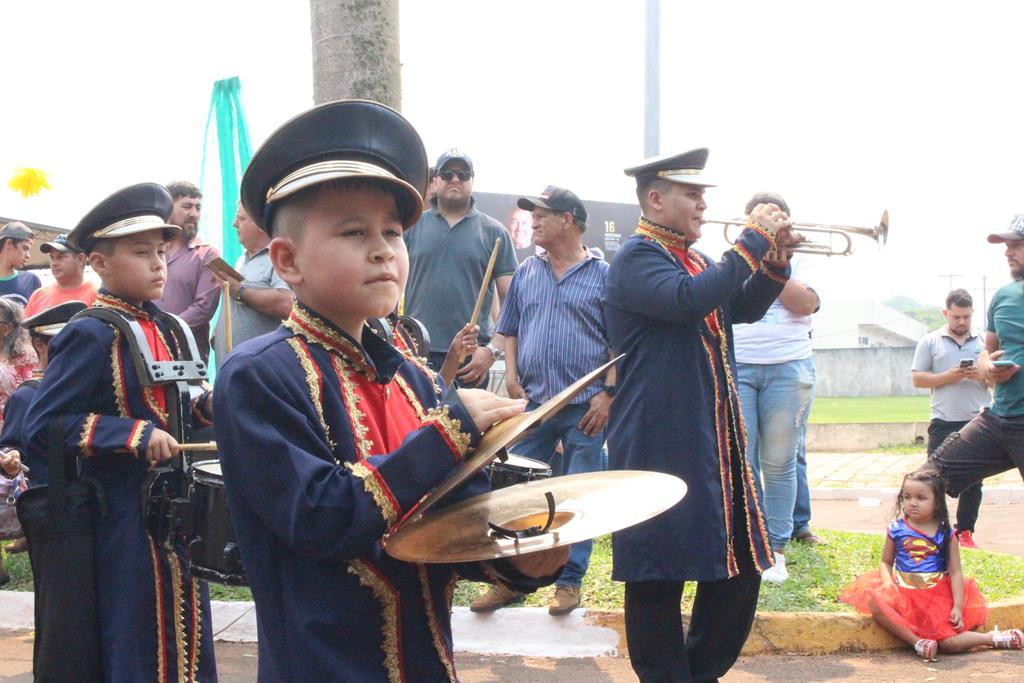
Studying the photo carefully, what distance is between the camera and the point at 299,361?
7.14ft

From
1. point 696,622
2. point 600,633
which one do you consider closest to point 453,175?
point 600,633

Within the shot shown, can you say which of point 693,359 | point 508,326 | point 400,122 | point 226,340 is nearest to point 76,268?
point 226,340

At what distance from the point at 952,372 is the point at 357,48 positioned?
17.9 ft

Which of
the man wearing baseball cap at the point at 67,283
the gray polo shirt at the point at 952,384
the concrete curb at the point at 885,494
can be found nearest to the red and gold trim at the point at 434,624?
the man wearing baseball cap at the point at 67,283

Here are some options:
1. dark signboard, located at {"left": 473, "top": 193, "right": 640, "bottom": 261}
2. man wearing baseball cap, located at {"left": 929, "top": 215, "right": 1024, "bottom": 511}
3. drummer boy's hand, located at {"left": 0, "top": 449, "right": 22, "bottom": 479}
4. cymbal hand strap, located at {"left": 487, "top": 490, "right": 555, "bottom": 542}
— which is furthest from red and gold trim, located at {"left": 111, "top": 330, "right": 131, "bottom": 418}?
dark signboard, located at {"left": 473, "top": 193, "right": 640, "bottom": 261}

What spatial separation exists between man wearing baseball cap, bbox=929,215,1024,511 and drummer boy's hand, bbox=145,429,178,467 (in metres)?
4.72

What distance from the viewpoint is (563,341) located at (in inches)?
243

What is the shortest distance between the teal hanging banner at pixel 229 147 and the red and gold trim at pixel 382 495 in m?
5.99

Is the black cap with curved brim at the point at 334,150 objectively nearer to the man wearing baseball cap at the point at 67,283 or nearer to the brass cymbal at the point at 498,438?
the brass cymbal at the point at 498,438

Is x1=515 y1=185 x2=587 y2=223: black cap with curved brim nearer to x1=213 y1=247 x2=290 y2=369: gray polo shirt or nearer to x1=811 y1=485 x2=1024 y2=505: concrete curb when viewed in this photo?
x1=213 y1=247 x2=290 y2=369: gray polo shirt

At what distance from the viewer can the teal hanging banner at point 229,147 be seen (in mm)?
7723

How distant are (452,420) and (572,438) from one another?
4166mm

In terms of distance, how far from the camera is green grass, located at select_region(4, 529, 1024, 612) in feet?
19.9

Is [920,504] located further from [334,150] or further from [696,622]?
[334,150]
